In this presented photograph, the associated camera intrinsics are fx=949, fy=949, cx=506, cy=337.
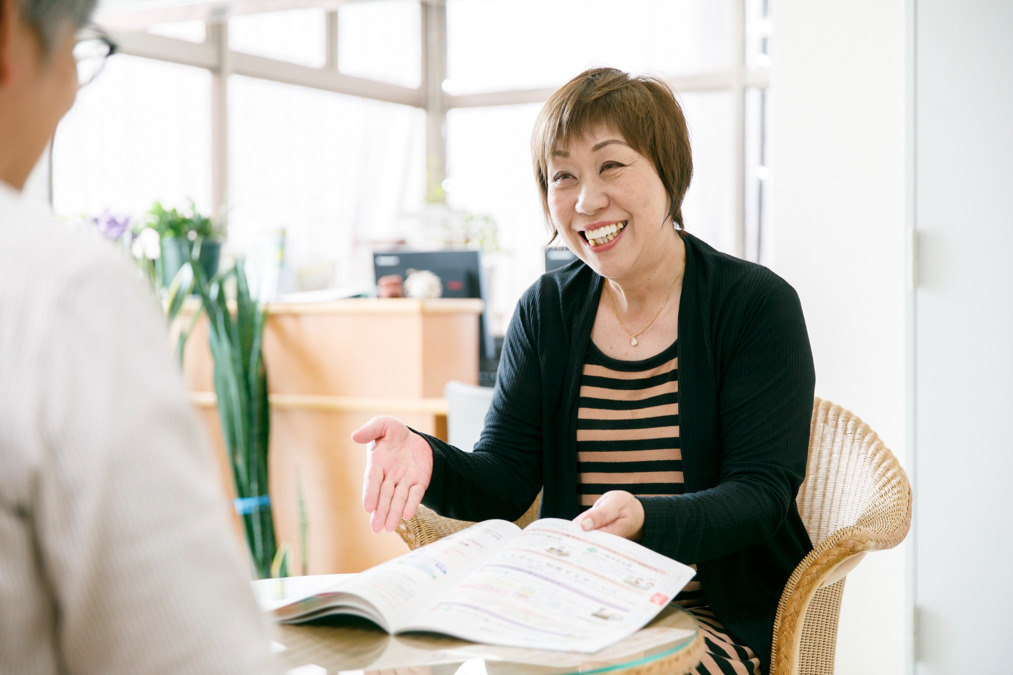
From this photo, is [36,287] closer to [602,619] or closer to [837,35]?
[602,619]

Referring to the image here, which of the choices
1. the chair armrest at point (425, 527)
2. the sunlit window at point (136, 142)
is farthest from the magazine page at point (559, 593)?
the sunlit window at point (136, 142)

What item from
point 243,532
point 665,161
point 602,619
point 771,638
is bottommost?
point 243,532

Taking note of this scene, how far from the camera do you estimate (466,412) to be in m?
2.62

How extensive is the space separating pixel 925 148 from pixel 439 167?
20.1ft

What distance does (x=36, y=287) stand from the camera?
0.46 meters

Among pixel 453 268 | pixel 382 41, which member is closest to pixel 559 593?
pixel 453 268

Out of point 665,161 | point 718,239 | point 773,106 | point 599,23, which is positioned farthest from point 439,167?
point 665,161

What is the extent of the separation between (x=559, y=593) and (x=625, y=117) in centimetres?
85

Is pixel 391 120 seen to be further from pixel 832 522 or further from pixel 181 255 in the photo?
pixel 832 522

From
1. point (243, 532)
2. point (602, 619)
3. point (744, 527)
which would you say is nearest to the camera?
point (602, 619)

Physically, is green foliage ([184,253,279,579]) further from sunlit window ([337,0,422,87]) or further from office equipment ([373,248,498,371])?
→ sunlit window ([337,0,422,87])

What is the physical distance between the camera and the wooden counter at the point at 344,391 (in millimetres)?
3023

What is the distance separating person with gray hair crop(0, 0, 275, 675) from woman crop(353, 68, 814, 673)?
0.85 meters

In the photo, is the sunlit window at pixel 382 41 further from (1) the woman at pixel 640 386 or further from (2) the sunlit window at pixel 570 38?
(1) the woman at pixel 640 386
